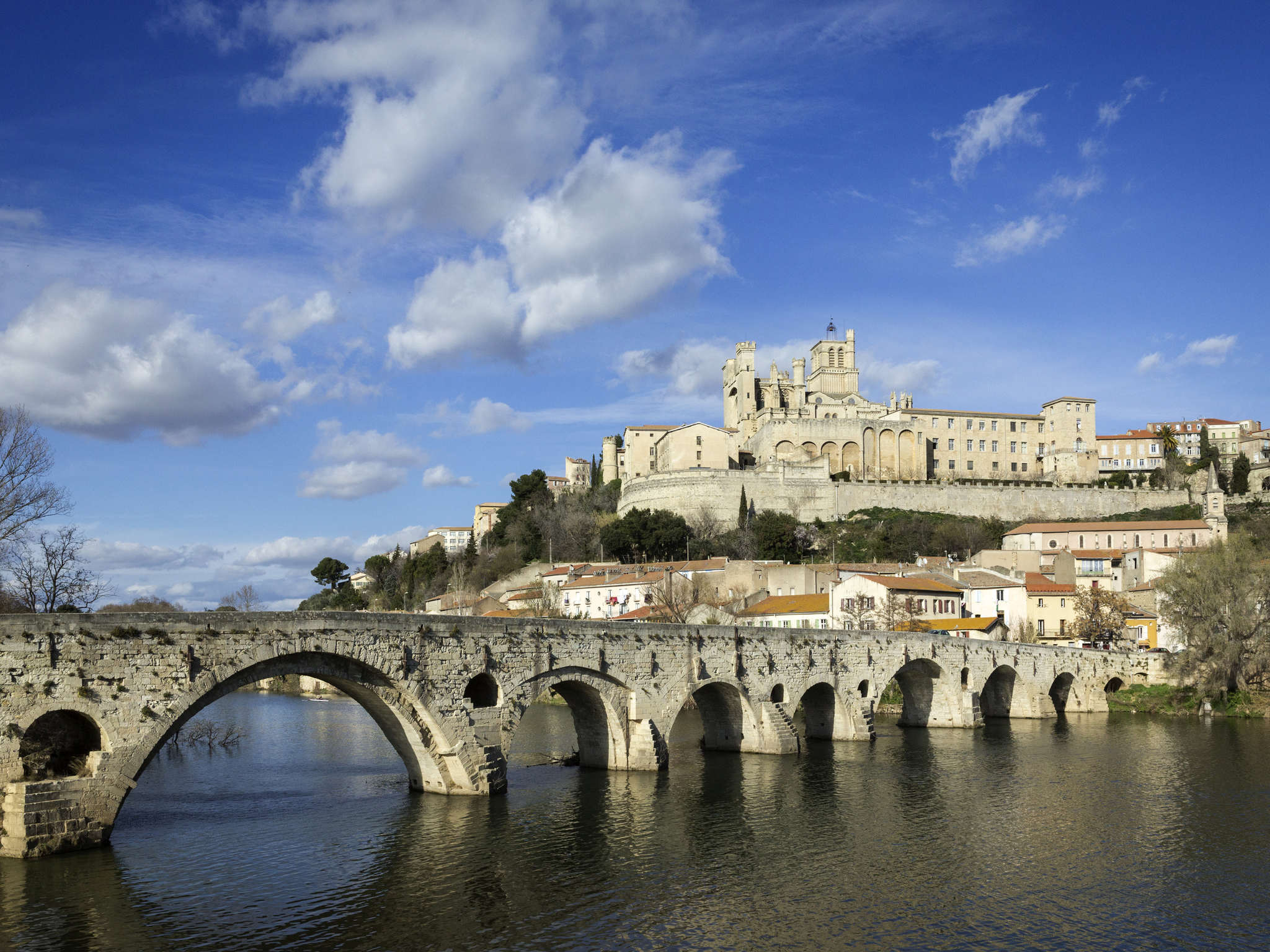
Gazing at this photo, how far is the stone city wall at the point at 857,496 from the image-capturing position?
100 metres

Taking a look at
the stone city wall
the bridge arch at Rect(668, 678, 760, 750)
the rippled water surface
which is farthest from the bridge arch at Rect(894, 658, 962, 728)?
the stone city wall

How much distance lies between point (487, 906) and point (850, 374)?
4578 inches

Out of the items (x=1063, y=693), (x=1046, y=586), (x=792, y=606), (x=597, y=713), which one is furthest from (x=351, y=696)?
(x=1046, y=586)

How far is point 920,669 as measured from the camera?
162 feet

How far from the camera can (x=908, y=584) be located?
6322cm

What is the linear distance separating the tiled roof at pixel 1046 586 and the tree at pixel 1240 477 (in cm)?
4510

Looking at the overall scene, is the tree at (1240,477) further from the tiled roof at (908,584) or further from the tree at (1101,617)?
the tiled roof at (908,584)

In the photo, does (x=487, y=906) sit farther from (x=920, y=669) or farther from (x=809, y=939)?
(x=920, y=669)

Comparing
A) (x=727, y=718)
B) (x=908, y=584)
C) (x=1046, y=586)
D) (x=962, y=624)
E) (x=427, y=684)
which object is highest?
(x=908, y=584)

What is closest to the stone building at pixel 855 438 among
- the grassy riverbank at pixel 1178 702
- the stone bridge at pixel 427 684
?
the grassy riverbank at pixel 1178 702

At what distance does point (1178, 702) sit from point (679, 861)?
4389 cm

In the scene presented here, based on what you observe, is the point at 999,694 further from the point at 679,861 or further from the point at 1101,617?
the point at 679,861

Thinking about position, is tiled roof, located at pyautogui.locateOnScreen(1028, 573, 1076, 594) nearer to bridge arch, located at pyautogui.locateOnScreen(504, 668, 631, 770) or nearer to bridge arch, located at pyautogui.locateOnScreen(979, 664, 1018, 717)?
bridge arch, located at pyautogui.locateOnScreen(979, 664, 1018, 717)

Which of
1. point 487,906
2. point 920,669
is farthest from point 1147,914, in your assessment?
point 920,669
